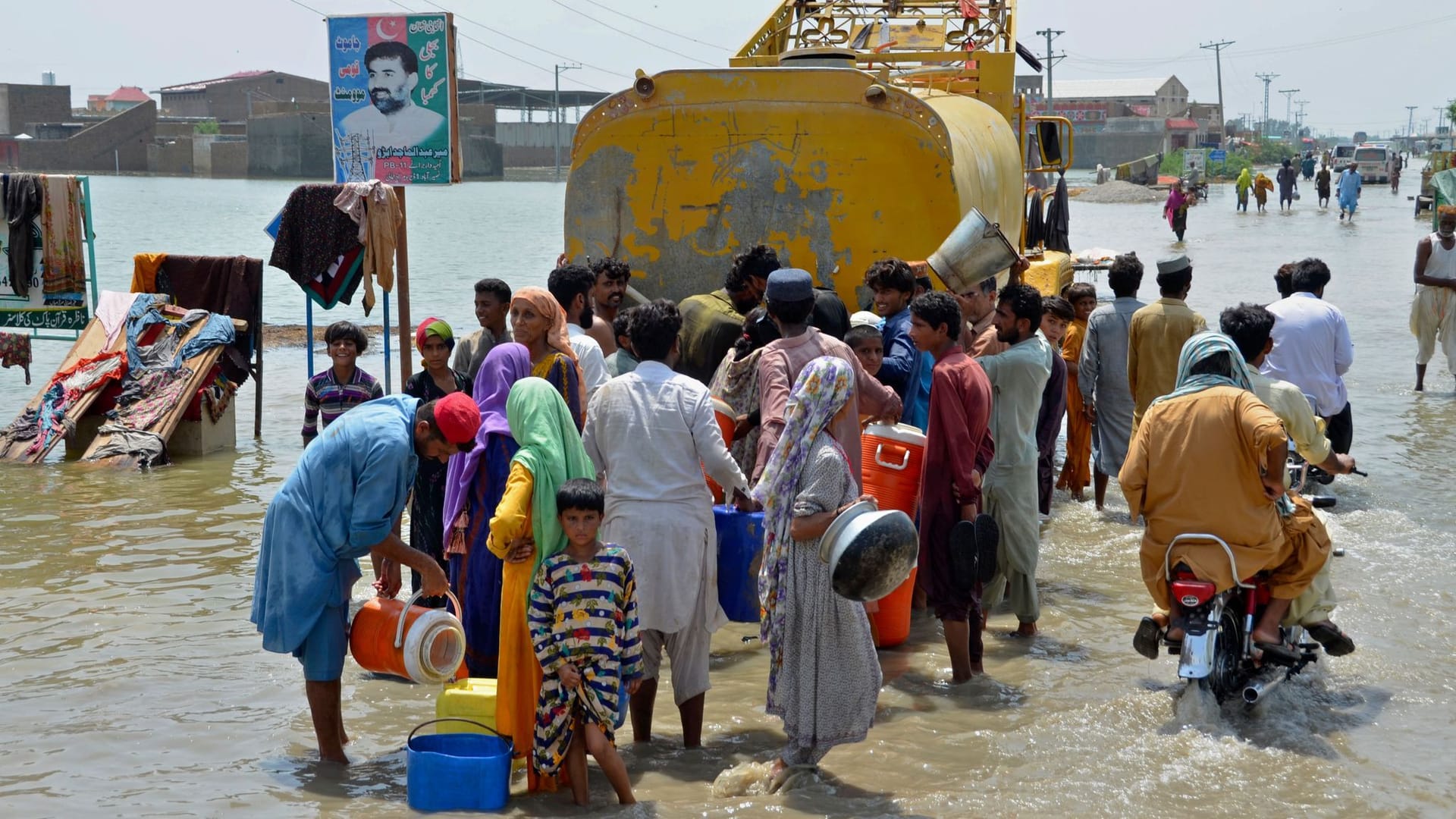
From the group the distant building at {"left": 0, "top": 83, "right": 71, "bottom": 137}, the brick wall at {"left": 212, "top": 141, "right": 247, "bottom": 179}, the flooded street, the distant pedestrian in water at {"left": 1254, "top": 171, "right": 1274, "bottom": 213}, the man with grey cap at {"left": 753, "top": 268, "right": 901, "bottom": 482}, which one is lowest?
the flooded street

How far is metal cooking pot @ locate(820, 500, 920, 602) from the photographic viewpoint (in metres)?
4.41

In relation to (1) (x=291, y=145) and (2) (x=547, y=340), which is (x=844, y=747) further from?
(1) (x=291, y=145)

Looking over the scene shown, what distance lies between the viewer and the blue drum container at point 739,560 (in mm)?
5230

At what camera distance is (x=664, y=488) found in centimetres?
494

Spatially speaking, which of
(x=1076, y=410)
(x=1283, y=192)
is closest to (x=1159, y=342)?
(x=1076, y=410)

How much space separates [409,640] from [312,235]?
6565 mm

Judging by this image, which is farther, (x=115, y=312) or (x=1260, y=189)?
(x=1260, y=189)

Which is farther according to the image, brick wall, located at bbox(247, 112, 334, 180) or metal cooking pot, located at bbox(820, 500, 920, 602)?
brick wall, located at bbox(247, 112, 334, 180)

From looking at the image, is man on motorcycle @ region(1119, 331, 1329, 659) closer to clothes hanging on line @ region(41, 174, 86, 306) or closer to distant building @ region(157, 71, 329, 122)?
clothes hanging on line @ region(41, 174, 86, 306)

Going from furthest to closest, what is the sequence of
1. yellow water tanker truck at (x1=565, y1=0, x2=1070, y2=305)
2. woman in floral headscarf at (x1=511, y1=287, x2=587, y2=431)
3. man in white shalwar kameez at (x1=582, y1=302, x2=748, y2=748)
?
yellow water tanker truck at (x1=565, y1=0, x2=1070, y2=305), woman in floral headscarf at (x1=511, y1=287, x2=587, y2=431), man in white shalwar kameez at (x1=582, y1=302, x2=748, y2=748)

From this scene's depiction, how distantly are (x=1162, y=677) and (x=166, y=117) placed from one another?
432ft

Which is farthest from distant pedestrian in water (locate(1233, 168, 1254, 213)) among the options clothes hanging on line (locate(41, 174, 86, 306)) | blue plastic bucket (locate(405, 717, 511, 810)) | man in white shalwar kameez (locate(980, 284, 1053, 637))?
blue plastic bucket (locate(405, 717, 511, 810))

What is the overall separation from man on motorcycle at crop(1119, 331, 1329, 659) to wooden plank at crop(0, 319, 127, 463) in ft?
27.4

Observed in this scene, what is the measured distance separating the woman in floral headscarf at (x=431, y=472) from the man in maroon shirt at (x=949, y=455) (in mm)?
1948
